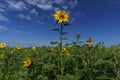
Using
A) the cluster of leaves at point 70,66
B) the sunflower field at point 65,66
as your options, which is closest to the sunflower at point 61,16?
the sunflower field at point 65,66

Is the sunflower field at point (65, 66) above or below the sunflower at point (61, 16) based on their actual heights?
below

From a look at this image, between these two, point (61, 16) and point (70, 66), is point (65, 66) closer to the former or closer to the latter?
point (70, 66)

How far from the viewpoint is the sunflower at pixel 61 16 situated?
502 centimetres

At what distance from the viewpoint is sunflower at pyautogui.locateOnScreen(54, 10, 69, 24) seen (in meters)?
5.02

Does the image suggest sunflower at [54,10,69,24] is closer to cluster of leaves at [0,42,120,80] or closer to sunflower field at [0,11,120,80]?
Answer: sunflower field at [0,11,120,80]

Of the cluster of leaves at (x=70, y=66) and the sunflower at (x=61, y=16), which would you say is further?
the sunflower at (x=61, y=16)

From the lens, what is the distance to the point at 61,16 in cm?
523

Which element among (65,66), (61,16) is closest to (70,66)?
(65,66)

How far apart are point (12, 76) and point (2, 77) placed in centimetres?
30

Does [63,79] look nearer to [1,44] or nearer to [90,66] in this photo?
[90,66]

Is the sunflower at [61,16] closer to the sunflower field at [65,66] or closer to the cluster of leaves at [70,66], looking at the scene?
the sunflower field at [65,66]

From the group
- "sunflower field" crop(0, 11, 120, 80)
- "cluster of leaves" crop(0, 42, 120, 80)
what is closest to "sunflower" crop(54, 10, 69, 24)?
"sunflower field" crop(0, 11, 120, 80)

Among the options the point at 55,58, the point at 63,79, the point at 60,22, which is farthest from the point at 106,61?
the point at 55,58

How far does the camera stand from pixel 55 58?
6676 mm
